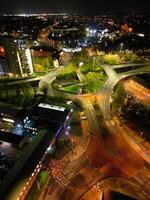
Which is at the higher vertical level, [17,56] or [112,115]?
[17,56]

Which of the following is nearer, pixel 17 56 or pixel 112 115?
pixel 112 115

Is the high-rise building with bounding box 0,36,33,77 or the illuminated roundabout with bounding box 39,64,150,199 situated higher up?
the high-rise building with bounding box 0,36,33,77

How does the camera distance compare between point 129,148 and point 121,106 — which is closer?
point 129,148

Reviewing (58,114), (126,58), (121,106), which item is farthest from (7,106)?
(126,58)

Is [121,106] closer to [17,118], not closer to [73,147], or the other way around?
[73,147]

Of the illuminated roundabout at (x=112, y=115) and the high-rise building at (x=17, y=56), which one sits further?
the high-rise building at (x=17, y=56)

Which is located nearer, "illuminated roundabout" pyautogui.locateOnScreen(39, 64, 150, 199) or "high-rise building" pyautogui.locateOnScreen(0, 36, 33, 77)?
→ "illuminated roundabout" pyautogui.locateOnScreen(39, 64, 150, 199)

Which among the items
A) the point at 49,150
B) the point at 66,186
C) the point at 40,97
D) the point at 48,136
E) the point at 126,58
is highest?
the point at 126,58

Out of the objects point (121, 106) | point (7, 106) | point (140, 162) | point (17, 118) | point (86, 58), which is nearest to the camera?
point (140, 162)
